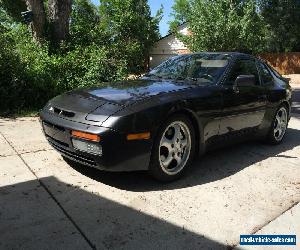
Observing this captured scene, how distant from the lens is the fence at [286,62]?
92.6ft

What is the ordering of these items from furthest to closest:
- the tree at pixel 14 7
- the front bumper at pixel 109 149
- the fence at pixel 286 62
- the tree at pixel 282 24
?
the tree at pixel 14 7
the tree at pixel 282 24
the fence at pixel 286 62
the front bumper at pixel 109 149

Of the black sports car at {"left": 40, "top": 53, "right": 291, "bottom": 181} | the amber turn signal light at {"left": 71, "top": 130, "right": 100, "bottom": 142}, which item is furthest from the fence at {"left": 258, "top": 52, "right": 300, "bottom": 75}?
the amber turn signal light at {"left": 71, "top": 130, "right": 100, "bottom": 142}

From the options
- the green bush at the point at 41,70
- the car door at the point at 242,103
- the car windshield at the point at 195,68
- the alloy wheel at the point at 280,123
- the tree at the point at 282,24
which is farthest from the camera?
the tree at the point at 282,24

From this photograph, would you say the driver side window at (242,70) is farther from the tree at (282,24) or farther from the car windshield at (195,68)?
the tree at (282,24)

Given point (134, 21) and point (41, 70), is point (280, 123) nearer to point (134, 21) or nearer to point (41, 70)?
point (41, 70)

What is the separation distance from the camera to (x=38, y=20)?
9922mm

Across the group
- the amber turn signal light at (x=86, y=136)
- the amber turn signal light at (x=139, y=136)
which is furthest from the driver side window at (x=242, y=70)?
the amber turn signal light at (x=86, y=136)

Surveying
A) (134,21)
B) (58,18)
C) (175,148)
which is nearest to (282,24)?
(134,21)

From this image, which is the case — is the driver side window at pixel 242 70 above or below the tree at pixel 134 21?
below

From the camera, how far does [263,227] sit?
3.39 meters

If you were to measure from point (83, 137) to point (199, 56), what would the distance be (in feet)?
7.96

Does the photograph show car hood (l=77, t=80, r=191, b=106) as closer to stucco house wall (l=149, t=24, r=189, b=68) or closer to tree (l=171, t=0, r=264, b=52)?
tree (l=171, t=0, r=264, b=52)

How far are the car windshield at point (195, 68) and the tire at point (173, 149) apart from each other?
848mm

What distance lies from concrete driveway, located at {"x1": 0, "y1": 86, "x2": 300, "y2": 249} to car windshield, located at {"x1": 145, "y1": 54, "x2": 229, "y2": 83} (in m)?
1.11
